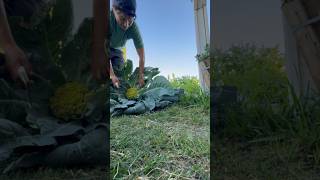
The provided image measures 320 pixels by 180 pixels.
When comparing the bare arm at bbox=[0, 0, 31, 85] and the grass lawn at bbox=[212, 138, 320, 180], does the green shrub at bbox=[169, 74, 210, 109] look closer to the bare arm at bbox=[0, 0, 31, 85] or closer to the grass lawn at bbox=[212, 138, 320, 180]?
the grass lawn at bbox=[212, 138, 320, 180]

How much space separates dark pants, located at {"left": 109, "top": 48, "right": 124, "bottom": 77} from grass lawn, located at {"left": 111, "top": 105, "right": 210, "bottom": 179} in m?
0.20

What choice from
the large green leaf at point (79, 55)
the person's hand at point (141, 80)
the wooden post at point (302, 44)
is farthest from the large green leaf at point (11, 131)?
the wooden post at point (302, 44)

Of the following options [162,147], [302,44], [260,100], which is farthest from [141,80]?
[302,44]

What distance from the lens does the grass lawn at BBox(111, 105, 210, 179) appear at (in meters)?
1.57

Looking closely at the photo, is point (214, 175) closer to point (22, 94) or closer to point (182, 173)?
point (182, 173)

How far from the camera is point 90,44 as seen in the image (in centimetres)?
165

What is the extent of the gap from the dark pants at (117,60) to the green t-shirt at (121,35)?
3 centimetres

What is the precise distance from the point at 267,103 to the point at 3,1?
117 centimetres

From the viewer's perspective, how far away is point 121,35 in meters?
1.68

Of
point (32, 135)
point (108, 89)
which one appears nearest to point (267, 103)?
point (108, 89)

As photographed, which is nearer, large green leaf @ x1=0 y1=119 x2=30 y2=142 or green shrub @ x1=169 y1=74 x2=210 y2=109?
large green leaf @ x1=0 y1=119 x2=30 y2=142

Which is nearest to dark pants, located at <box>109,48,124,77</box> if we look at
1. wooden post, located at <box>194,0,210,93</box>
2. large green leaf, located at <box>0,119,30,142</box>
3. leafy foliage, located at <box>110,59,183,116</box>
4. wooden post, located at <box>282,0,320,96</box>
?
leafy foliage, located at <box>110,59,183,116</box>

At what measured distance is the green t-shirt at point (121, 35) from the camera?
1.66 metres

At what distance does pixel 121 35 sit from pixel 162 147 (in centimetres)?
50
